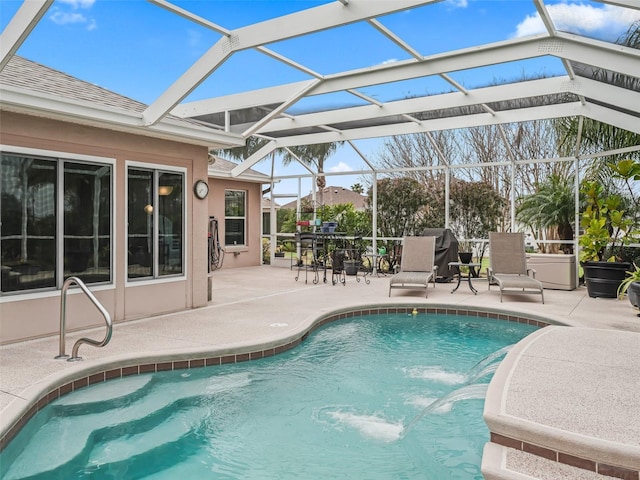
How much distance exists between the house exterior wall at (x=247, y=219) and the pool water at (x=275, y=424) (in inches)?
374

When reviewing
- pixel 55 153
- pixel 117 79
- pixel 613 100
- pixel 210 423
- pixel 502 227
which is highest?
pixel 117 79

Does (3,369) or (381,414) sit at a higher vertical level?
(3,369)

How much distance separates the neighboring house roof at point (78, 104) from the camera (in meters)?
5.50

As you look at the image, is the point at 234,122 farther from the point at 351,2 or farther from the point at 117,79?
the point at 117,79

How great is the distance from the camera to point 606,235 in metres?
9.67

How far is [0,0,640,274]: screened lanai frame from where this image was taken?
5.40 metres

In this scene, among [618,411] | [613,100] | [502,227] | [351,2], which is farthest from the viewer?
[502,227]

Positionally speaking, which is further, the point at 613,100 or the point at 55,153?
the point at 613,100

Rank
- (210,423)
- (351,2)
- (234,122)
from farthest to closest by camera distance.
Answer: (234,122), (351,2), (210,423)

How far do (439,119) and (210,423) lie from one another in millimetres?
8778

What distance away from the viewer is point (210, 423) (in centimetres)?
426

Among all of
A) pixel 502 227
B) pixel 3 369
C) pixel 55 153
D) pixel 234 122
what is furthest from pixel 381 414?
pixel 502 227

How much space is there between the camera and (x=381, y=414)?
446 cm

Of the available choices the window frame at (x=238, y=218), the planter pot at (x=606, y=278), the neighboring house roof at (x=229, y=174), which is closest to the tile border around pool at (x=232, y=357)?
A: the planter pot at (x=606, y=278)
